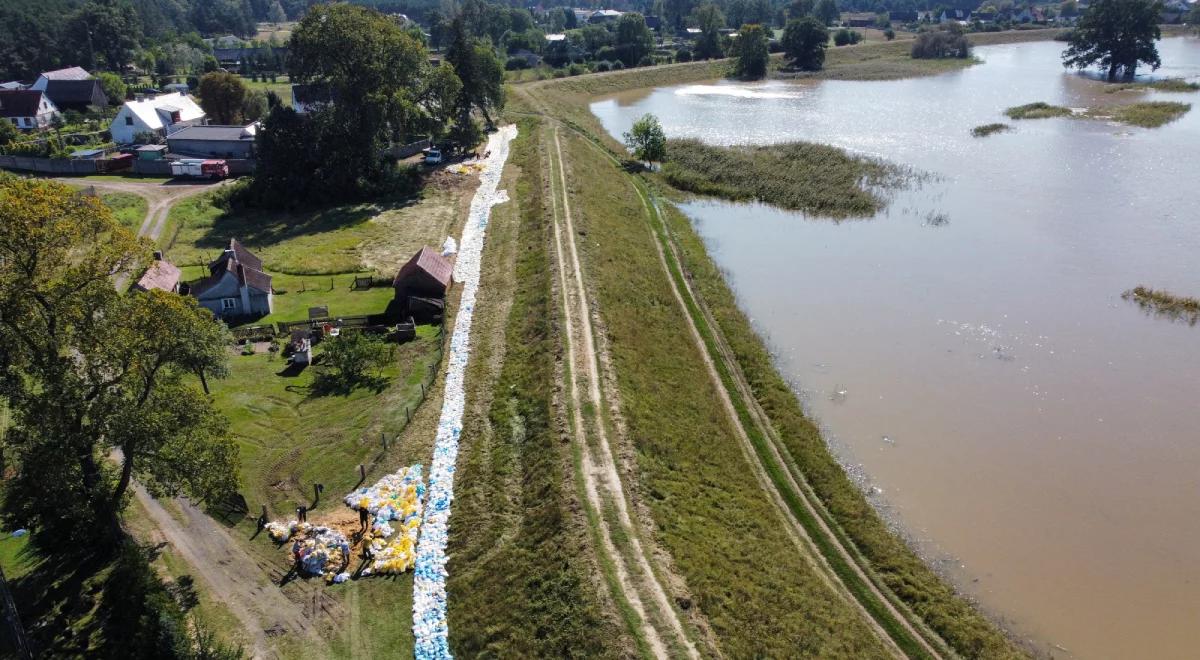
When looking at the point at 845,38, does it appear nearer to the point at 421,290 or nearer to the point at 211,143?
the point at 211,143

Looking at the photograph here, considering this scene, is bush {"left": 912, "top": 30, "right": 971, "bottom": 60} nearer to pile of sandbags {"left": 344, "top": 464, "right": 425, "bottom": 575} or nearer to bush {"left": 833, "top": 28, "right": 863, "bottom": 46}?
bush {"left": 833, "top": 28, "right": 863, "bottom": 46}

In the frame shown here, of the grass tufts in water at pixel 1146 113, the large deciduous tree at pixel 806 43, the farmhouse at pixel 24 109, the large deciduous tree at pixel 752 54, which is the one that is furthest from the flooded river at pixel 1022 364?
the farmhouse at pixel 24 109

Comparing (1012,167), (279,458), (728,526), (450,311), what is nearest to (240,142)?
(450,311)

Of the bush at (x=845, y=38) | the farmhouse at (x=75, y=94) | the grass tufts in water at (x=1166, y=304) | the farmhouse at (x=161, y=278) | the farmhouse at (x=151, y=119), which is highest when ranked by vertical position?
the bush at (x=845, y=38)

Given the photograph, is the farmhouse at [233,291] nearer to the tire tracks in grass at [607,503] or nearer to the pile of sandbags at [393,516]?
the tire tracks in grass at [607,503]

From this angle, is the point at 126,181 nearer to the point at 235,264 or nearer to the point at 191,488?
the point at 235,264
